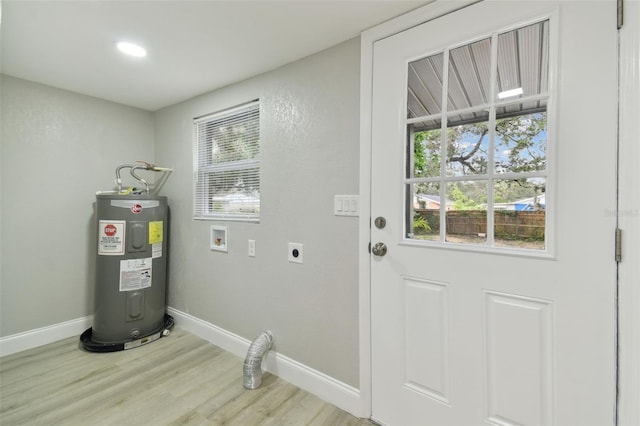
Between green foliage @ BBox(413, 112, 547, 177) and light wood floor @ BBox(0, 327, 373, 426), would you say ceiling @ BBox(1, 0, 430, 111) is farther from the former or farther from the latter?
light wood floor @ BBox(0, 327, 373, 426)

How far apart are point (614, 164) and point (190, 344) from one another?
9.51 ft

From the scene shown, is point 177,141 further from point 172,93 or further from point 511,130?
point 511,130

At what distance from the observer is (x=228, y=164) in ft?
7.81

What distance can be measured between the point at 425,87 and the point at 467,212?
67 centimetres

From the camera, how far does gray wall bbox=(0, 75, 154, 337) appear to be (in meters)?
2.19

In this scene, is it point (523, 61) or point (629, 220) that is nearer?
point (629, 220)

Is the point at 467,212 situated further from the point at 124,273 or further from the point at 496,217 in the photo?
the point at 124,273

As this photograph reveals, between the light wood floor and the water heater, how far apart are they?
16 centimetres

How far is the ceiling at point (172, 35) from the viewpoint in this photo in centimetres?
139

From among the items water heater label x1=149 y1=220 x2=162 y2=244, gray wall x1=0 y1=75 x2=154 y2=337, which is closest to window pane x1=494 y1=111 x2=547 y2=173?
water heater label x1=149 y1=220 x2=162 y2=244

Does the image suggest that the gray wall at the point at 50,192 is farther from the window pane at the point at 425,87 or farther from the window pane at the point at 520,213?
the window pane at the point at 520,213

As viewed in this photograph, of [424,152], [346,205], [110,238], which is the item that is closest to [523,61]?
[424,152]

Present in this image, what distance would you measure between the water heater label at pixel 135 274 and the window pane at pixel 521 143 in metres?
2.67

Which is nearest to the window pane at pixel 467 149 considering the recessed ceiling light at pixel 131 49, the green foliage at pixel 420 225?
the green foliage at pixel 420 225
